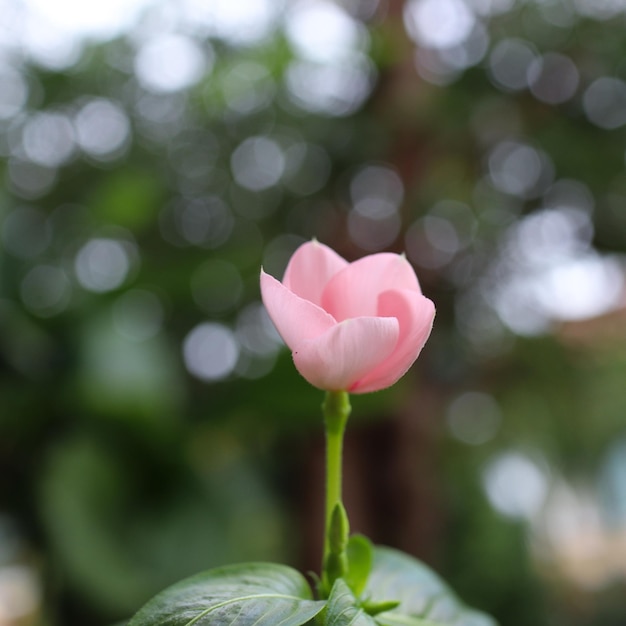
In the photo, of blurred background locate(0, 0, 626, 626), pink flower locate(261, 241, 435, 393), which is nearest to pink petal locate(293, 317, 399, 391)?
pink flower locate(261, 241, 435, 393)

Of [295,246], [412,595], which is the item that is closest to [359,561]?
[412,595]

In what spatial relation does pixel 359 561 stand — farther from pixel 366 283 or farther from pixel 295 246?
pixel 295 246

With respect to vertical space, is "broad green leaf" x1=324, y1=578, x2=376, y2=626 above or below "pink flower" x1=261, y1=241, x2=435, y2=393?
below

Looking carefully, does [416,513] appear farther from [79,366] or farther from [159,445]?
[79,366]

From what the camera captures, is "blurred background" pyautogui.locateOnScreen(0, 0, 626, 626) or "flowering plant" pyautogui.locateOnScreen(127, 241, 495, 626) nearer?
"flowering plant" pyautogui.locateOnScreen(127, 241, 495, 626)

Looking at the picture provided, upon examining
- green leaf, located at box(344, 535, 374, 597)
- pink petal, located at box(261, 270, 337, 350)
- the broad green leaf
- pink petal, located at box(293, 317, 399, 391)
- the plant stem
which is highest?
pink petal, located at box(261, 270, 337, 350)

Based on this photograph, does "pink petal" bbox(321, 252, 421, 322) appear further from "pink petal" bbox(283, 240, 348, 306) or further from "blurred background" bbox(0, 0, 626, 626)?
"blurred background" bbox(0, 0, 626, 626)

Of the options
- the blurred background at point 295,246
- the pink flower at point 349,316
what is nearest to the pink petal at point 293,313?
the pink flower at point 349,316
